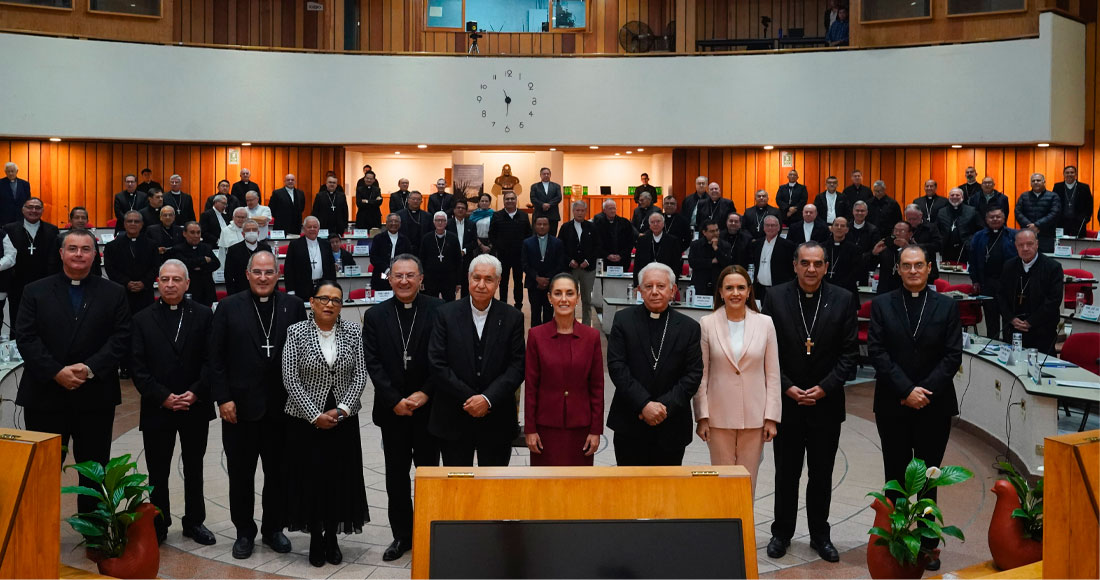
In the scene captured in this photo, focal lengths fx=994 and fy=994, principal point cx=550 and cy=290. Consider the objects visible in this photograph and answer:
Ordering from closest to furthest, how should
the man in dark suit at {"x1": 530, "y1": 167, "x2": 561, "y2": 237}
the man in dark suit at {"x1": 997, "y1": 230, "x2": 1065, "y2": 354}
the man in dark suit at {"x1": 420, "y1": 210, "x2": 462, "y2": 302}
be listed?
1. the man in dark suit at {"x1": 997, "y1": 230, "x2": 1065, "y2": 354}
2. the man in dark suit at {"x1": 420, "y1": 210, "x2": 462, "y2": 302}
3. the man in dark suit at {"x1": 530, "y1": 167, "x2": 561, "y2": 237}

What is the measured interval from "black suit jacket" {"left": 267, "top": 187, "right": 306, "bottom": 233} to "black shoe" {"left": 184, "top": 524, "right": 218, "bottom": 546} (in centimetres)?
929

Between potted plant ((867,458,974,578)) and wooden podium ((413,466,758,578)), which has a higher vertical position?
wooden podium ((413,466,758,578))

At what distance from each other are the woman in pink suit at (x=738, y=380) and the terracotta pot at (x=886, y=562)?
0.75 metres

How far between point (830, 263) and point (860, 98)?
6001 millimetres

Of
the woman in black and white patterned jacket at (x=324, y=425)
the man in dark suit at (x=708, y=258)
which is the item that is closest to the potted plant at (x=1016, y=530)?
the woman in black and white patterned jacket at (x=324, y=425)

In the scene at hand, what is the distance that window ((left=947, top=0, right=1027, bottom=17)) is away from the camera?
46.4 ft

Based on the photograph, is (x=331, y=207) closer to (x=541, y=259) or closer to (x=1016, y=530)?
(x=541, y=259)

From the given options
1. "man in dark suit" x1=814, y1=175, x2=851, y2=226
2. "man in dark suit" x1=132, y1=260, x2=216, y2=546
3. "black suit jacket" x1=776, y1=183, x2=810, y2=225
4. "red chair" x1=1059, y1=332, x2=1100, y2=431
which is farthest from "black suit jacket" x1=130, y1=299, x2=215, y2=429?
"black suit jacket" x1=776, y1=183, x2=810, y2=225

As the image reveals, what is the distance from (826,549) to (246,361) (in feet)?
9.78

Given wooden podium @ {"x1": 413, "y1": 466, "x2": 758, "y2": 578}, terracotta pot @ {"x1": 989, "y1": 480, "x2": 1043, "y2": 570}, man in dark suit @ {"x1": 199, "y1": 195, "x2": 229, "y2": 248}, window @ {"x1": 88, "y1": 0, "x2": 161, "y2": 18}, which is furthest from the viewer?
window @ {"x1": 88, "y1": 0, "x2": 161, "y2": 18}

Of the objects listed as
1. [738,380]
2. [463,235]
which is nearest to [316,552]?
[738,380]

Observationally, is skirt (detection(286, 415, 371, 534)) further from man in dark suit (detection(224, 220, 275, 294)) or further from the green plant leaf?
man in dark suit (detection(224, 220, 275, 294))

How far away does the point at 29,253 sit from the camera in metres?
9.27

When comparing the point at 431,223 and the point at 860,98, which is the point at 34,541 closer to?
the point at 431,223
